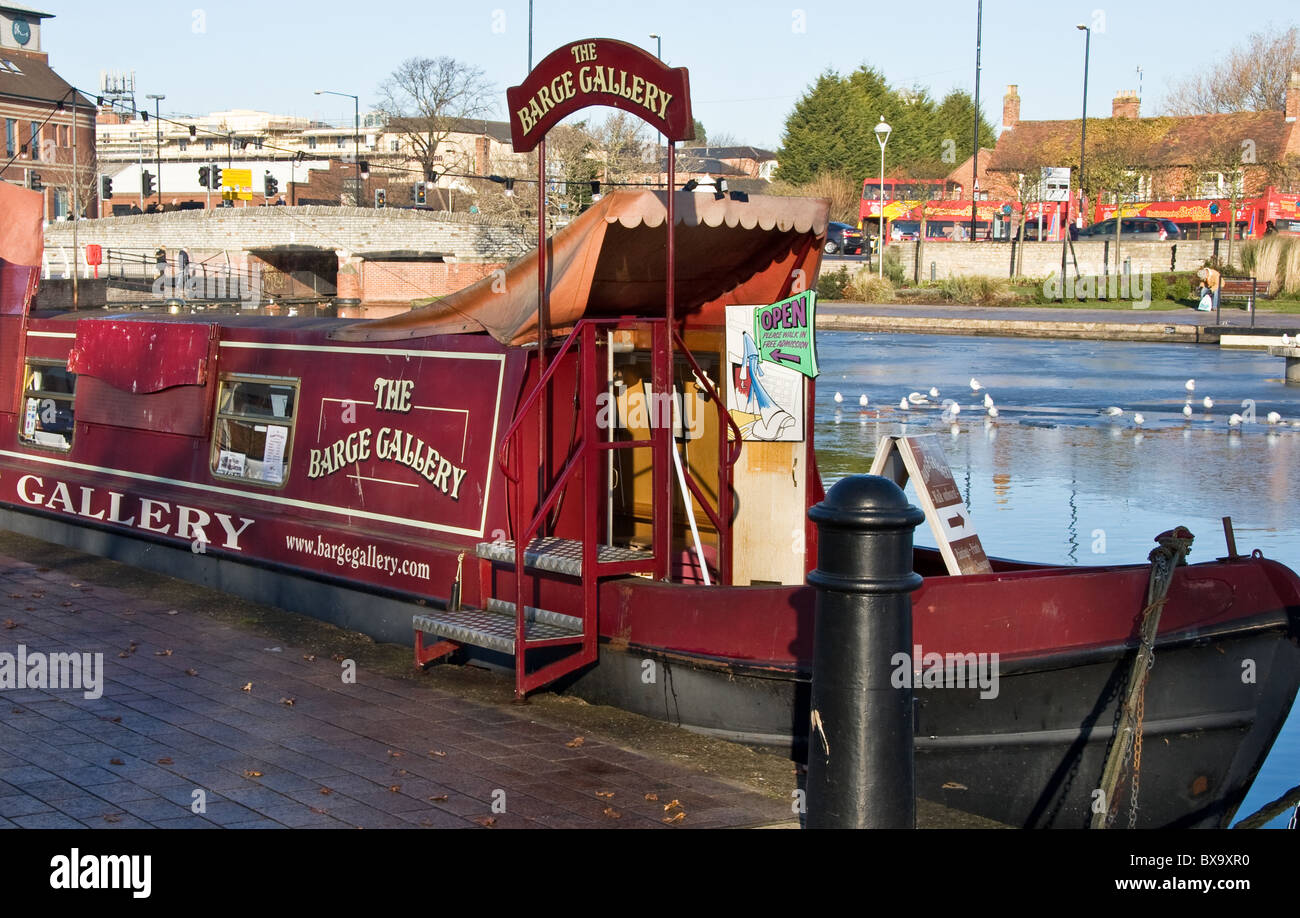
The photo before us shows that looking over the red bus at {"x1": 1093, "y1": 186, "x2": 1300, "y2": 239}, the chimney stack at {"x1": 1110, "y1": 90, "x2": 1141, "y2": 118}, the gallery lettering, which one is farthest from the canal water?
the chimney stack at {"x1": 1110, "y1": 90, "x2": 1141, "y2": 118}

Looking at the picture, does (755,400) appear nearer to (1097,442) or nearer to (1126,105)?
(1097,442)

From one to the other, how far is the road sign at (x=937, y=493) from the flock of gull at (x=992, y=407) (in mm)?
14656

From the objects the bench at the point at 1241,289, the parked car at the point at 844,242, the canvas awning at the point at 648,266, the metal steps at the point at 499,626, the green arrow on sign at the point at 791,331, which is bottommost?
the metal steps at the point at 499,626

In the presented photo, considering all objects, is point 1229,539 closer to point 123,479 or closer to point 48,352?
point 123,479

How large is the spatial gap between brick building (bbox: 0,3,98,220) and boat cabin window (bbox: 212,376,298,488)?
7806 cm

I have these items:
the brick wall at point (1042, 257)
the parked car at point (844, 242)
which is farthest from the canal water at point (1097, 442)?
the parked car at point (844, 242)

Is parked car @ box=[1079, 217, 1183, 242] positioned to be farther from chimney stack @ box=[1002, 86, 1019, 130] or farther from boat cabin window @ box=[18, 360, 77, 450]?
boat cabin window @ box=[18, 360, 77, 450]

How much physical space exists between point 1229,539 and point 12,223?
10068 millimetres

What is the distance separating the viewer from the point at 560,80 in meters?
7.02

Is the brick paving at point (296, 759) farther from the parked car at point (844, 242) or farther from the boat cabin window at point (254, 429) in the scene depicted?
the parked car at point (844, 242)

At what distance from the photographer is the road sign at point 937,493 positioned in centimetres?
717

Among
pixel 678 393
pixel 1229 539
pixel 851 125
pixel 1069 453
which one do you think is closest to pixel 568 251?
pixel 678 393
